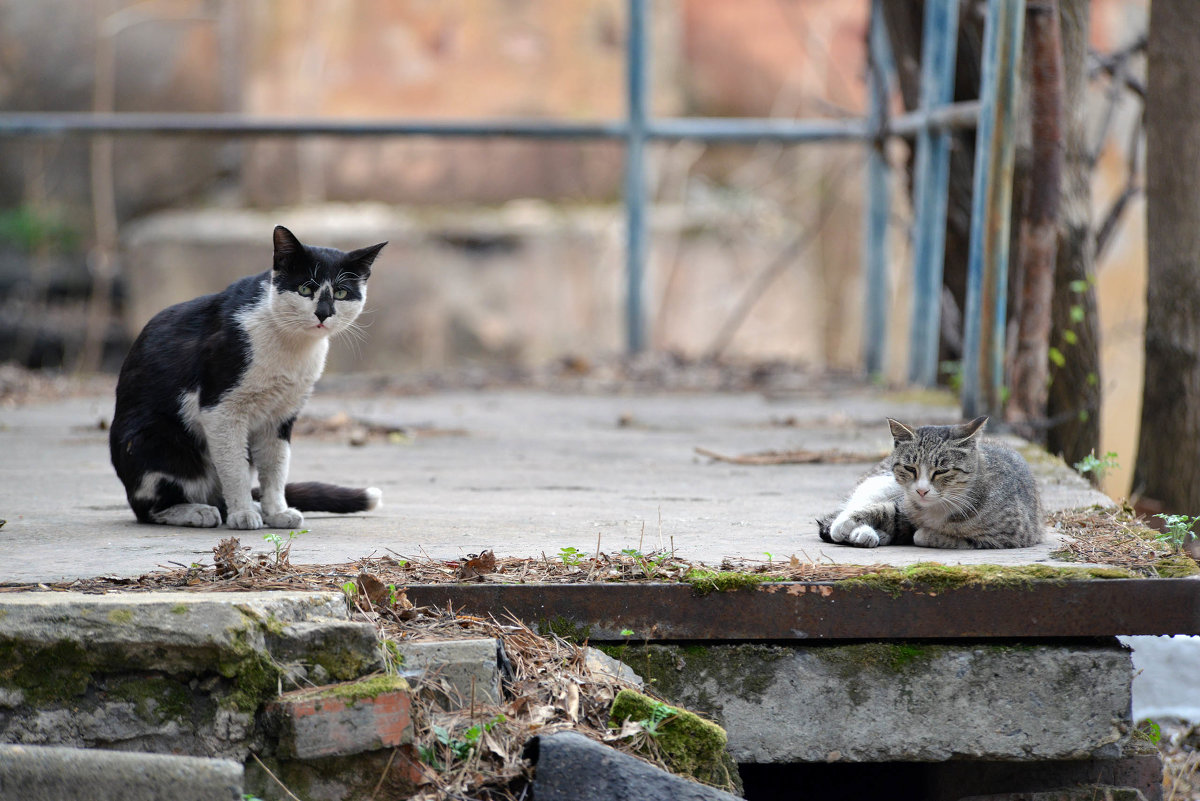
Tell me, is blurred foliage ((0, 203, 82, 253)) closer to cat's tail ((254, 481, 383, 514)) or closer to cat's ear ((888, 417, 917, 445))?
cat's tail ((254, 481, 383, 514))

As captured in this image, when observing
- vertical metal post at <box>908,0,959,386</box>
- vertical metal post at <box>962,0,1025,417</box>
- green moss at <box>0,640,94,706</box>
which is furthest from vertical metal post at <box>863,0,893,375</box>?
green moss at <box>0,640,94,706</box>

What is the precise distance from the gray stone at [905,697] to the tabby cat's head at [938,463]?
522 mm

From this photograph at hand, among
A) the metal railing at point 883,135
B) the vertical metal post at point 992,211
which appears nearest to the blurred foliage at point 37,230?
the metal railing at point 883,135

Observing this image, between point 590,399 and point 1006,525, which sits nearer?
point 1006,525

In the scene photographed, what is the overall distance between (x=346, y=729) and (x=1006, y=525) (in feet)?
5.21

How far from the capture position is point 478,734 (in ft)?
7.13

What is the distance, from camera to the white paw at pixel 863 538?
2.88 meters

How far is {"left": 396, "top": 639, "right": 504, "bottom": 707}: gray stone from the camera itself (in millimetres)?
2242

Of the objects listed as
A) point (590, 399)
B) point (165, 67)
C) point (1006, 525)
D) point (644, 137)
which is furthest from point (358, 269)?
point (165, 67)

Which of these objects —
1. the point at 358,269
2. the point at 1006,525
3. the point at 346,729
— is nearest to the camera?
the point at 346,729

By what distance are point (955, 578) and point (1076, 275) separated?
2787mm

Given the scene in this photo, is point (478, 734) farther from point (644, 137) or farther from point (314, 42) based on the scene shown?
point (314, 42)

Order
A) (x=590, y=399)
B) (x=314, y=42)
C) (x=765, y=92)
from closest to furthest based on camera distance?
(x=590, y=399)
(x=314, y=42)
(x=765, y=92)

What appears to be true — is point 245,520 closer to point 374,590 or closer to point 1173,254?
point 374,590
